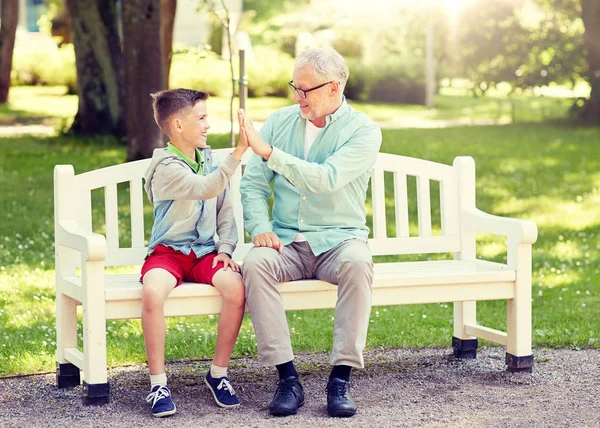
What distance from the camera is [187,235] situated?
4.46 meters

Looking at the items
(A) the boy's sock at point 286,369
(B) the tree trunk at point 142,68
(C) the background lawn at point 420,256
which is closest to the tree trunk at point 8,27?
(C) the background lawn at point 420,256

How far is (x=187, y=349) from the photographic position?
5.31 meters

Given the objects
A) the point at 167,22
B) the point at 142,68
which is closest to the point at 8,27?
the point at 167,22

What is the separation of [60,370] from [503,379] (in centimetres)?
201

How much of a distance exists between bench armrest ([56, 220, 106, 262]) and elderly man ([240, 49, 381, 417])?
599 millimetres

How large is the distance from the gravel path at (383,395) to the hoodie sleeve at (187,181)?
34.5 inches

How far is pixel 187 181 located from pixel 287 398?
0.97 metres

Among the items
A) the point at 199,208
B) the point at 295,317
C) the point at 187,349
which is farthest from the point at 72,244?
the point at 295,317

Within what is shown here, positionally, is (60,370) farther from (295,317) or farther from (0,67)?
(0,67)

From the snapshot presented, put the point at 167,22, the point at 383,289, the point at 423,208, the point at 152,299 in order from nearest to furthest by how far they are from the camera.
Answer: the point at 152,299 < the point at 383,289 < the point at 423,208 < the point at 167,22

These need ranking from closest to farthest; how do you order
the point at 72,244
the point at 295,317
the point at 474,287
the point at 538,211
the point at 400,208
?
the point at 72,244 < the point at 474,287 < the point at 400,208 < the point at 295,317 < the point at 538,211

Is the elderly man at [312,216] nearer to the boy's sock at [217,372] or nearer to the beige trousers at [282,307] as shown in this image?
the beige trousers at [282,307]

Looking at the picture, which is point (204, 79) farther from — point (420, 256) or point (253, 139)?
point (253, 139)

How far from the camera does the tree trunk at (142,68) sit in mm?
10359
